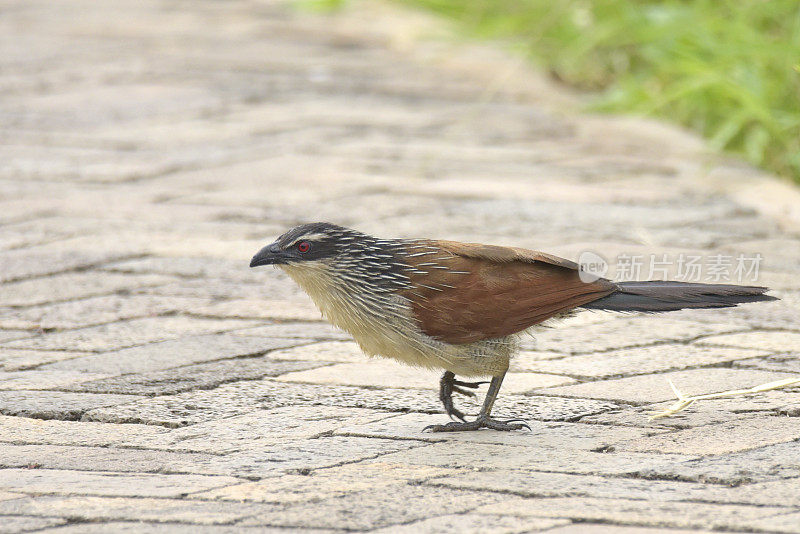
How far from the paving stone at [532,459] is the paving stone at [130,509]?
1.87 ft

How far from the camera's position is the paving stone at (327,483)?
2.83 m

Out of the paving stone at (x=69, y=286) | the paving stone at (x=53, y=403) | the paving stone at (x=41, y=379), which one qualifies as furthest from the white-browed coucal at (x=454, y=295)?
the paving stone at (x=69, y=286)

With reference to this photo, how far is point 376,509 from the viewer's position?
2.73 m

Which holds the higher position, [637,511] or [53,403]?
[637,511]

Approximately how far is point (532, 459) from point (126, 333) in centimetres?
Answer: 183

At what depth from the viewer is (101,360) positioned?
4035 millimetres

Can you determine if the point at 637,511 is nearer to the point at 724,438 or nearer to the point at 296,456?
the point at 724,438

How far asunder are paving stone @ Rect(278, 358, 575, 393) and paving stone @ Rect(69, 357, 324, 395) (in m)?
0.09

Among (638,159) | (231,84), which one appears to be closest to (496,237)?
(638,159)

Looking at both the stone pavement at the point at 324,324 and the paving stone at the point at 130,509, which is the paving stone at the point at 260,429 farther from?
the paving stone at the point at 130,509

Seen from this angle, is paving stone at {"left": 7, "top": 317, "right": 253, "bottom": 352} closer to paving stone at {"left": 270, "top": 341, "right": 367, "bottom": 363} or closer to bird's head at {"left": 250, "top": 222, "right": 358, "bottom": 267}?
paving stone at {"left": 270, "top": 341, "right": 367, "bottom": 363}

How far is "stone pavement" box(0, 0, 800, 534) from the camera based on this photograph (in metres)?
2.83

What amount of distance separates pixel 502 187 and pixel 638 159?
111 cm

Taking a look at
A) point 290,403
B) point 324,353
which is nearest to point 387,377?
point 324,353
